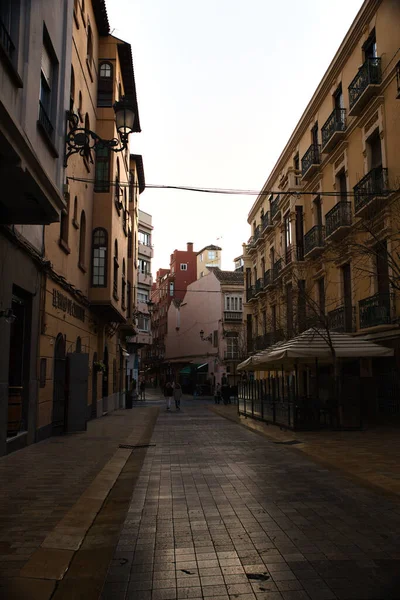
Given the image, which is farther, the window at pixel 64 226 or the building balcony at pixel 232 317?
the building balcony at pixel 232 317

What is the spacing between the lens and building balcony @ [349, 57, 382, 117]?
19.1 meters

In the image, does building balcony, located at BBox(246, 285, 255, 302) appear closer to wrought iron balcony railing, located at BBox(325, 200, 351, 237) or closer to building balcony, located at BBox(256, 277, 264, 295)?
building balcony, located at BBox(256, 277, 264, 295)

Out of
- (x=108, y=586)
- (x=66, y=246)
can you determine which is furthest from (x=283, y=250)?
(x=108, y=586)

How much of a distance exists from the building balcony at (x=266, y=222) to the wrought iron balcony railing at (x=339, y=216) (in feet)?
37.1

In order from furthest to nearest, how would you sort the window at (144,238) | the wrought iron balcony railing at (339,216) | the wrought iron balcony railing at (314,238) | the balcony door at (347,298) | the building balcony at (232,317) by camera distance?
1. the window at (144,238)
2. the building balcony at (232,317)
3. the wrought iron balcony railing at (314,238)
4. the balcony door at (347,298)
5. the wrought iron balcony railing at (339,216)

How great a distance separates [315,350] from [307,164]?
1395cm

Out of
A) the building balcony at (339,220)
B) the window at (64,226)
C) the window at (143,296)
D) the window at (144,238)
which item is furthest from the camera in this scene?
the window at (144,238)

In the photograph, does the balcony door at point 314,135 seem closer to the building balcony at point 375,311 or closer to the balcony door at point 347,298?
the balcony door at point 347,298

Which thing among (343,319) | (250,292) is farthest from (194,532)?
(250,292)

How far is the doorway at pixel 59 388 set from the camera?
14.0 meters

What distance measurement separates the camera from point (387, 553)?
4.55 m

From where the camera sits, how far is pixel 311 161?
25734mm

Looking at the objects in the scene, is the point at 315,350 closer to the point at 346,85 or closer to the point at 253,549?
the point at 253,549

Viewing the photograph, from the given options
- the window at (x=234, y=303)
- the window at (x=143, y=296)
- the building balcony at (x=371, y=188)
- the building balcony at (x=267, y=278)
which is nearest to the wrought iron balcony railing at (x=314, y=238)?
the building balcony at (x=371, y=188)
